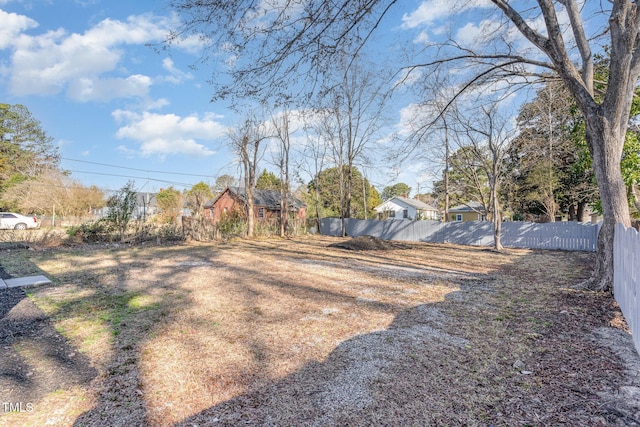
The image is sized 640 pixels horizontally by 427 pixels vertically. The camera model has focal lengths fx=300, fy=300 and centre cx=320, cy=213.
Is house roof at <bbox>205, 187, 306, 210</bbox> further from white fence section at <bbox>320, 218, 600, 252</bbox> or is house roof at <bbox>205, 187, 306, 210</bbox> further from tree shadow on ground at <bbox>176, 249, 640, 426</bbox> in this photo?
tree shadow on ground at <bbox>176, 249, 640, 426</bbox>

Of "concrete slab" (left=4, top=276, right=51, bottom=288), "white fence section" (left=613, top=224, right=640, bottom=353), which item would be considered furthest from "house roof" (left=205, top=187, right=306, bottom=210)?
"white fence section" (left=613, top=224, right=640, bottom=353)

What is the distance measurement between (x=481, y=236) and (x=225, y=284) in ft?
43.3

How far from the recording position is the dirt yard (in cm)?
193

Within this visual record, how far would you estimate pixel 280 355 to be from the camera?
9.05 feet

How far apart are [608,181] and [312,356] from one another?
17.1 feet

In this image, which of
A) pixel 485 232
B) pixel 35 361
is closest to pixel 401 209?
pixel 485 232

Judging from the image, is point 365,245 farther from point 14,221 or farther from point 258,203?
point 14,221

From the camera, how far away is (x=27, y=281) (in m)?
5.59

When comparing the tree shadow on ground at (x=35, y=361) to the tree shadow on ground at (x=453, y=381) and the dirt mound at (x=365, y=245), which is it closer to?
the tree shadow on ground at (x=453, y=381)

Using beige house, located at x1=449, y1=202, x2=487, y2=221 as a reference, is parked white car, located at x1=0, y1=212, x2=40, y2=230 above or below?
below

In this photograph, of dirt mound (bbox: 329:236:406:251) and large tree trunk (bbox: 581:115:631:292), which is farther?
dirt mound (bbox: 329:236:406:251)

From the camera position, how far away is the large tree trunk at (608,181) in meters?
4.54

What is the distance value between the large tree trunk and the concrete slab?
961 cm

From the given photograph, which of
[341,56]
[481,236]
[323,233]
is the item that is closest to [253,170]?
[323,233]
